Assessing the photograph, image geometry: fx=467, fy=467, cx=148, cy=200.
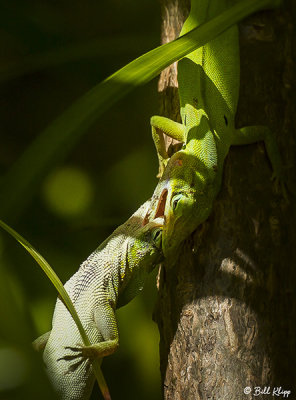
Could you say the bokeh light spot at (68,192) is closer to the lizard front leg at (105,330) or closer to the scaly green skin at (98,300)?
the scaly green skin at (98,300)

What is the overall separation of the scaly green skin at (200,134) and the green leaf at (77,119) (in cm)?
29

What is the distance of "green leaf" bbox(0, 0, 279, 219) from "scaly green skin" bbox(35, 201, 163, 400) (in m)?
0.53

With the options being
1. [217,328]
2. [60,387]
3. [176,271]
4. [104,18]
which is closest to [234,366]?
[217,328]

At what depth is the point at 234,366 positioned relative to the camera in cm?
129

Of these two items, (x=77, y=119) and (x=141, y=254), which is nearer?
(x=77, y=119)

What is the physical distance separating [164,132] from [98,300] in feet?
2.05

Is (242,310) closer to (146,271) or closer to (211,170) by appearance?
(146,271)

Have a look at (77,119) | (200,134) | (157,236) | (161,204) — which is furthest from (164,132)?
(77,119)

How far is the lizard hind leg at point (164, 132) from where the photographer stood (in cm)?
162

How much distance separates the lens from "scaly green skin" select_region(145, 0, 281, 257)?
1.37m

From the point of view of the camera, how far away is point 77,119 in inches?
27.9

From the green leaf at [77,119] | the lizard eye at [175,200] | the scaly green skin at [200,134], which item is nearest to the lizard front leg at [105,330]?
the scaly green skin at [200,134]

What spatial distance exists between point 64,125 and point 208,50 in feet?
3.54

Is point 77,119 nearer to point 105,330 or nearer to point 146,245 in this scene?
point 146,245
